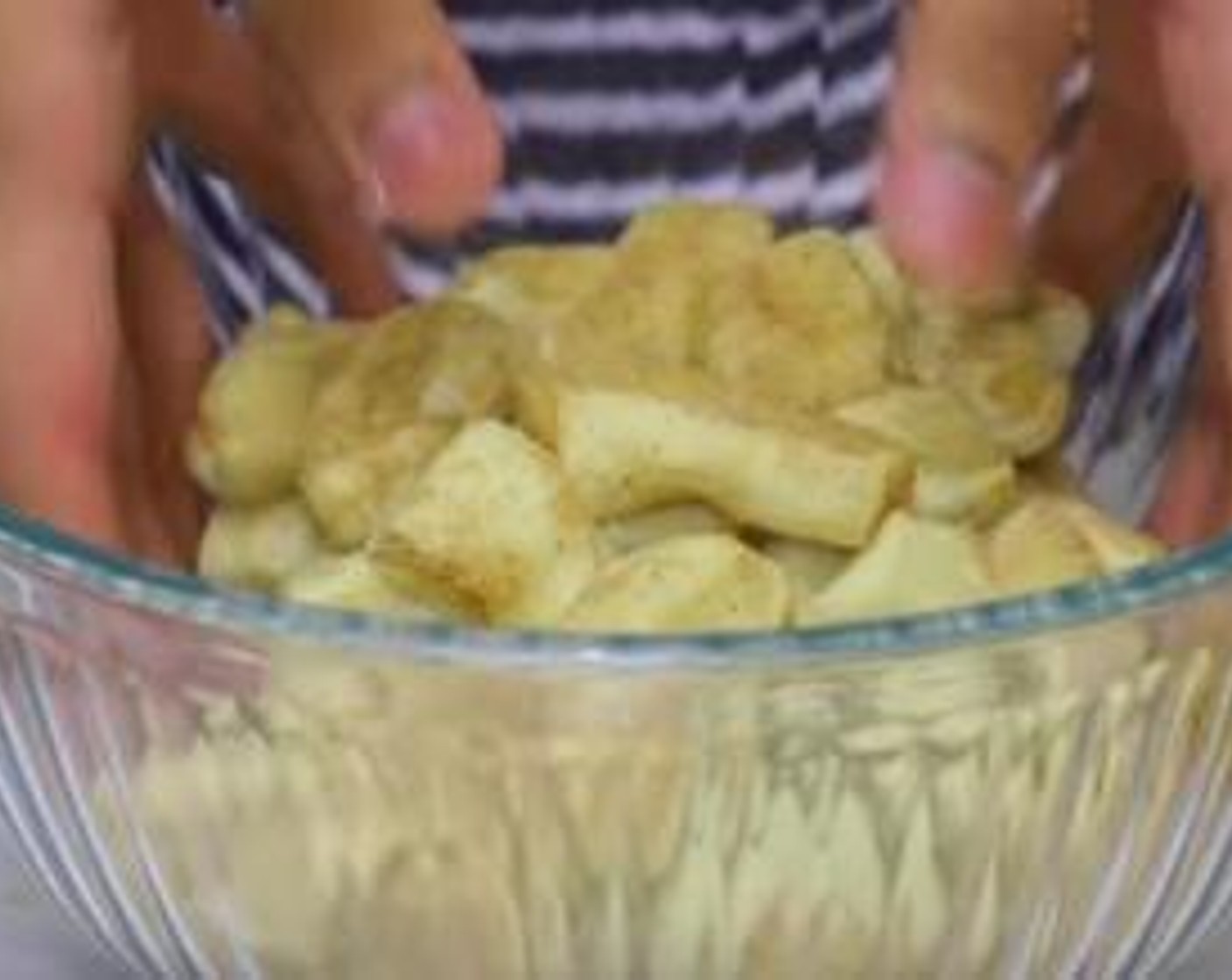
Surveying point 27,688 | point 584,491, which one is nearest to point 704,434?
point 584,491

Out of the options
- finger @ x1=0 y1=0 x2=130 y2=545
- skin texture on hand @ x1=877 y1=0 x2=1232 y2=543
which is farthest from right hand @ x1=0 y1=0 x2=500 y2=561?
skin texture on hand @ x1=877 y1=0 x2=1232 y2=543

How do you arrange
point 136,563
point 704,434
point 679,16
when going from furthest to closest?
1. point 679,16
2. point 704,434
3. point 136,563

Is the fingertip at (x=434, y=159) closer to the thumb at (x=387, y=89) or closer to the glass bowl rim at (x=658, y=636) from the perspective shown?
the thumb at (x=387, y=89)

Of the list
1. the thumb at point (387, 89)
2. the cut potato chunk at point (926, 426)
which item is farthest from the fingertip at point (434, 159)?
the cut potato chunk at point (926, 426)

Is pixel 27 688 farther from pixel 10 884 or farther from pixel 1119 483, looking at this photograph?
pixel 1119 483

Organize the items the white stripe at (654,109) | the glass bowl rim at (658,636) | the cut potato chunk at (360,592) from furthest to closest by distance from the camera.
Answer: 1. the white stripe at (654,109)
2. the cut potato chunk at (360,592)
3. the glass bowl rim at (658,636)

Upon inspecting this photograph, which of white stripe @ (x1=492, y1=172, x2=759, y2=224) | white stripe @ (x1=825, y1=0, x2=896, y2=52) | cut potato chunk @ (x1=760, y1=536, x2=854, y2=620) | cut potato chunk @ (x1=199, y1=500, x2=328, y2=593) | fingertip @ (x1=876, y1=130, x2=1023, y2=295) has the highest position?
fingertip @ (x1=876, y1=130, x2=1023, y2=295)

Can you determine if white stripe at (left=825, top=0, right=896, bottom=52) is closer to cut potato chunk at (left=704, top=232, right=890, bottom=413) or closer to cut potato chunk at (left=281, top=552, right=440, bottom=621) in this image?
cut potato chunk at (left=704, top=232, right=890, bottom=413)
